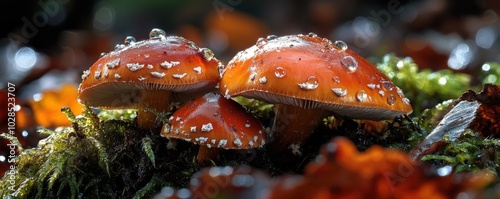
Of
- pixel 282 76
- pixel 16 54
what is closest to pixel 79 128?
pixel 282 76

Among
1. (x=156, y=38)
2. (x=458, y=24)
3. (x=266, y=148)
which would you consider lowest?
(x=458, y=24)

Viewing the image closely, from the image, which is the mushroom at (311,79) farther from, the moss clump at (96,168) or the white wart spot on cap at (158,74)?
the moss clump at (96,168)

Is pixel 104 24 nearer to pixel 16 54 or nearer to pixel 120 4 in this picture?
pixel 120 4

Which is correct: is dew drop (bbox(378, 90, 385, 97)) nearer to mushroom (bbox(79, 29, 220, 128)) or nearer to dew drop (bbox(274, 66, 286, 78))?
dew drop (bbox(274, 66, 286, 78))

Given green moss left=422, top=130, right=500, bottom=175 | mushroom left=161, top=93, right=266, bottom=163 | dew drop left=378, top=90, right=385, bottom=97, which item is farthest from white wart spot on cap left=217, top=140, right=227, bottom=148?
green moss left=422, top=130, right=500, bottom=175

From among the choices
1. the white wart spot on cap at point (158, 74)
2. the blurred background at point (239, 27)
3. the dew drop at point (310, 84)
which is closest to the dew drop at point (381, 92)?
the dew drop at point (310, 84)

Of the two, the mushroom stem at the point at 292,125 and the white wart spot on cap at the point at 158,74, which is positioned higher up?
the white wart spot on cap at the point at 158,74
